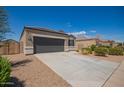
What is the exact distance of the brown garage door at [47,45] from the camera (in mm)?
15848

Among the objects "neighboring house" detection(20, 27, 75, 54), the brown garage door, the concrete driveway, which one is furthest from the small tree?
the brown garage door

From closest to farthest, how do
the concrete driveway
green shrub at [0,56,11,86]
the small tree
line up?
green shrub at [0,56,11,86] → the concrete driveway → the small tree

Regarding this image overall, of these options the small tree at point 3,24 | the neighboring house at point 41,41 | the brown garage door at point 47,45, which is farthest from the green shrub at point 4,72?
the brown garage door at point 47,45

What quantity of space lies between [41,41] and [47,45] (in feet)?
3.73

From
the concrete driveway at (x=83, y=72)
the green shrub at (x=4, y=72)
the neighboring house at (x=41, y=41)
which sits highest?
the neighboring house at (x=41, y=41)

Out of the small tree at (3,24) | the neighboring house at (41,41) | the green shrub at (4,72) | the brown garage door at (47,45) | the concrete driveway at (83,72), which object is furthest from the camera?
the brown garage door at (47,45)

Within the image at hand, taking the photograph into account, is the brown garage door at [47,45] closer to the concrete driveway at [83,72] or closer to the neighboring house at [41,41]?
the neighboring house at [41,41]

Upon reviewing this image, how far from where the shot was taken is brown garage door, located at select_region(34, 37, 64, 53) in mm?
15848

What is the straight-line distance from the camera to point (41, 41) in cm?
1638

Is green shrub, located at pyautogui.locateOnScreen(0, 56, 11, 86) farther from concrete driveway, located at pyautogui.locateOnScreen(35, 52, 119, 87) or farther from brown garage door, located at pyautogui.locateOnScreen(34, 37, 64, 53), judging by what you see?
brown garage door, located at pyautogui.locateOnScreen(34, 37, 64, 53)
